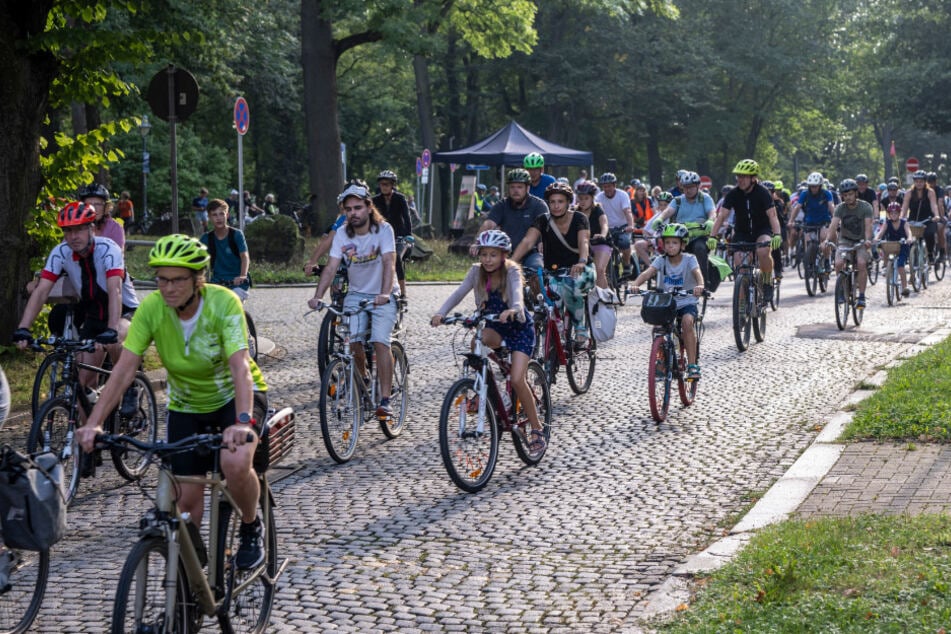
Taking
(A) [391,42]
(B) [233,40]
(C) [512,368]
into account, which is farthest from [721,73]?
(C) [512,368]

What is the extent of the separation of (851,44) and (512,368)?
204 ft

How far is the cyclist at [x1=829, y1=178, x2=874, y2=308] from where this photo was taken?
1694 centimetres

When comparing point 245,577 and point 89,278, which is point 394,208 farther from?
point 245,577

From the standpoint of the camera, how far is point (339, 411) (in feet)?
29.4

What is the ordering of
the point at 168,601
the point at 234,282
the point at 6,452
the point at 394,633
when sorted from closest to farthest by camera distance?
the point at 168,601 → the point at 6,452 → the point at 394,633 → the point at 234,282

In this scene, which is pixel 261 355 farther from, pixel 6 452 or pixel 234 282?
pixel 6 452

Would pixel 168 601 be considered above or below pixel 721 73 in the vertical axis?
below

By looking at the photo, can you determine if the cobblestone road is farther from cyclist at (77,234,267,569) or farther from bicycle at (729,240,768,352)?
bicycle at (729,240,768,352)

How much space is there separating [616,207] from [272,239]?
976 cm

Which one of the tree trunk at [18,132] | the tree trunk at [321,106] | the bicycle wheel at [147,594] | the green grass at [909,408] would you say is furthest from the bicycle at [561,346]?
the tree trunk at [321,106]

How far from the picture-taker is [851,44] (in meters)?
66.1

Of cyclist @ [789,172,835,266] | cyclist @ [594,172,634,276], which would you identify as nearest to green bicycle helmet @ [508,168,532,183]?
cyclist @ [594,172,634,276]

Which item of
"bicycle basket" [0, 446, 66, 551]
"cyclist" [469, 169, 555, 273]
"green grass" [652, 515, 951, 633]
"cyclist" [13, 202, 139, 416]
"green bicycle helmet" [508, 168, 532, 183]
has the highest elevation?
"green bicycle helmet" [508, 168, 532, 183]

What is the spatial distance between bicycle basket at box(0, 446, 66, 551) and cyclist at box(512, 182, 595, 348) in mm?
6699
